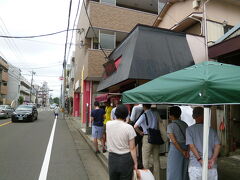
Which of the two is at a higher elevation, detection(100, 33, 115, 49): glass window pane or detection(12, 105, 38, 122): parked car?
detection(100, 33, 115, 49): glass window pane

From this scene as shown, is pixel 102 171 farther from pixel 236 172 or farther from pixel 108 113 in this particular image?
pixel 236 172

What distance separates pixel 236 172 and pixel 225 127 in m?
1.98

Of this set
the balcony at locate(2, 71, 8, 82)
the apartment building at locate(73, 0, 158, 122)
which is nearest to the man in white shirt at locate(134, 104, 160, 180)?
the apartment building at locate(73, 0, 158, 122)

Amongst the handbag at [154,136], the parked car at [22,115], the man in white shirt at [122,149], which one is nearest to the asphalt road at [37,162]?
the handbag at [154,136]

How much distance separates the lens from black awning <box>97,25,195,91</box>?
6.64m

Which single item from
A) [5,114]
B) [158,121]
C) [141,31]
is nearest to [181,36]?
[141,31]

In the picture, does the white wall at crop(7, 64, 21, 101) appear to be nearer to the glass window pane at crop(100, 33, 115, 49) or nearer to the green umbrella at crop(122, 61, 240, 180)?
the glass window pane at crop(100, 33, 115, 49)

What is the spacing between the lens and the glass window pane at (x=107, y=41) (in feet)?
47.7

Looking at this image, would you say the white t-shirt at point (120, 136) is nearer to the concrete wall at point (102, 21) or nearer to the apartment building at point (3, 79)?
the concrete wall at point (102, 21)

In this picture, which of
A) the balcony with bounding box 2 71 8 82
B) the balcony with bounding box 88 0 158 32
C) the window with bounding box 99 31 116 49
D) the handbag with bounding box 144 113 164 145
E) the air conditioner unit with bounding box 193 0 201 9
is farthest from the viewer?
the balcony with bounding box 2 71 8 82

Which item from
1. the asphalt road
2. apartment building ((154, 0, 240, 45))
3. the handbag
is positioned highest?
apartment building ((154, 0, 240, 45))

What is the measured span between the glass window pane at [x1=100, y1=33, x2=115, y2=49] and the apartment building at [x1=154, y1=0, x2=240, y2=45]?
534cm

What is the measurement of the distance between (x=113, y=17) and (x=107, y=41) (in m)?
1.78

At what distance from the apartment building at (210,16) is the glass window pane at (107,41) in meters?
5.34
